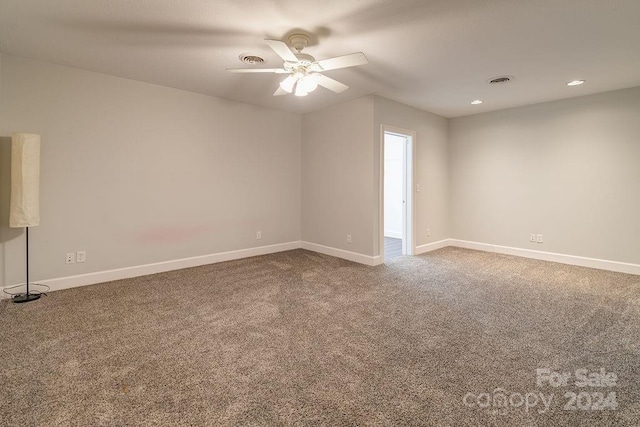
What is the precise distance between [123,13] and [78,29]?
23.8 inches

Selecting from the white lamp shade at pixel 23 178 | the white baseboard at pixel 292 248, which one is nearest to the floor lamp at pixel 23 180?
the white lamp shade at pixel 23 178

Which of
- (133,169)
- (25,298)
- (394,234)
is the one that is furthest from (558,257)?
(25,298)

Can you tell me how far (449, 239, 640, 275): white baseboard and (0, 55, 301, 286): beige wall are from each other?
370 centimetres

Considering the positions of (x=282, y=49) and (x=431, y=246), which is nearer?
(x=282, y=49)

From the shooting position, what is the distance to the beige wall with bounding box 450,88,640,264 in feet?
13.3

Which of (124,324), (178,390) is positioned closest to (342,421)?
A: (178,390)

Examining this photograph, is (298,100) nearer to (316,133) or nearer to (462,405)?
(316,133)

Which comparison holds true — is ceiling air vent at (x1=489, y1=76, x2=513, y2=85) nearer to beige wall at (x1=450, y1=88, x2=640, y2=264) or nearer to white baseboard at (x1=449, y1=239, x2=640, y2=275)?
beige wall at (x1=450, y1=88, x2=640, y2=264)

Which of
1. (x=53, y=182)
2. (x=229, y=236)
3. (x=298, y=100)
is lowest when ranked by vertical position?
(x=229, y=236)

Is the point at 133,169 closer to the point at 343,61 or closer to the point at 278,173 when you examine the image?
the point at 278,173

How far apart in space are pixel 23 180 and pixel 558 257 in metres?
6.84

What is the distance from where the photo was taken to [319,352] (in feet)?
6.81

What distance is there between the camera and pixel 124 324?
252 centimetres

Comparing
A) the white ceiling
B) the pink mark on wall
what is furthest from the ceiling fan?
the pink mark on wall
